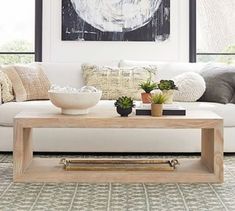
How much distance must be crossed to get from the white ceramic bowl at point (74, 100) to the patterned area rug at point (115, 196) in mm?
482

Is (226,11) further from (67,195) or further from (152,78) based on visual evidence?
(67,195)

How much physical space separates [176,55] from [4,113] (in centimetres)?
231

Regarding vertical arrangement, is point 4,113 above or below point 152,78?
below

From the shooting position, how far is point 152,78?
440 centimetres

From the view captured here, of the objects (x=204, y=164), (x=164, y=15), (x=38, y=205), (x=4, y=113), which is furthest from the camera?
(x=164, y=15)

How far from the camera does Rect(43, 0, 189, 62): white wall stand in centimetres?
527

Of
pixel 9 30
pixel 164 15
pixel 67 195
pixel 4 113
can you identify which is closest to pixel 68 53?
pixel 9 30

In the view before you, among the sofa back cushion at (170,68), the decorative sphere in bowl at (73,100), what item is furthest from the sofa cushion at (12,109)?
the sofa back cushion at (170,68)

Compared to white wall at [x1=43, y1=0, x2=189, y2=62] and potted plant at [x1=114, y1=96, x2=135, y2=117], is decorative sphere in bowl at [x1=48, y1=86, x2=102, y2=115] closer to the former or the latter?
potted plant at [x1=114, y1=96, x2=135, y2=117]

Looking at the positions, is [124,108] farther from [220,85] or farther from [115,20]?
[115,20]

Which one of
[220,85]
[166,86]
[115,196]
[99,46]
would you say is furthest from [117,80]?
[115,196]

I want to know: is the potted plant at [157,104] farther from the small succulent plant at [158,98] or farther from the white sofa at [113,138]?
the white sofa at [113,138]

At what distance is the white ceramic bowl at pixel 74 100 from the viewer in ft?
9.64

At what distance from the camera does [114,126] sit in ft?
9.16
